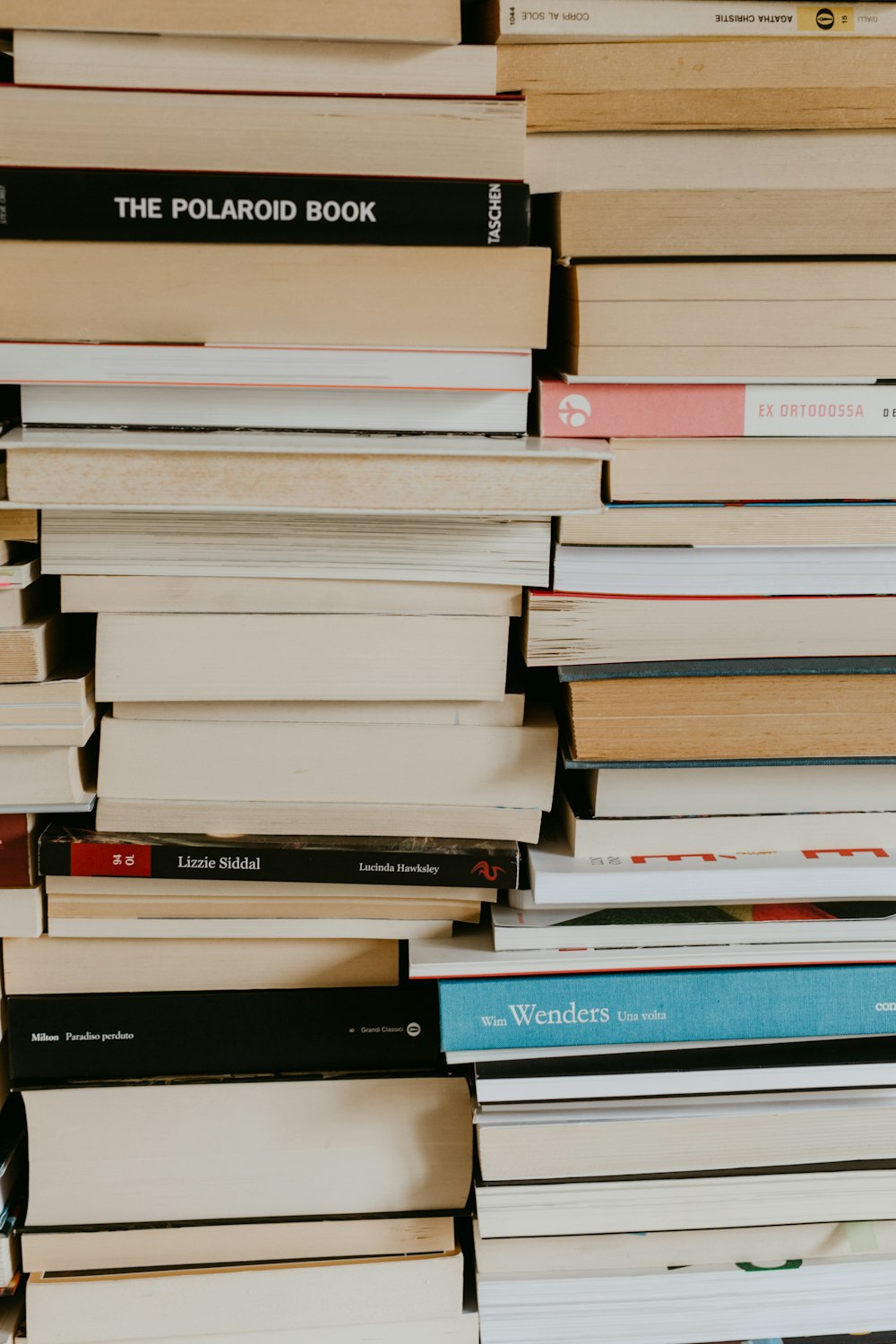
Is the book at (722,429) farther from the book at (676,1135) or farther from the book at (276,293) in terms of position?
the book at (676,1135)

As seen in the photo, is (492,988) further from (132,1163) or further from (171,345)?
(171,345)

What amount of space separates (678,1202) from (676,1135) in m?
0.06

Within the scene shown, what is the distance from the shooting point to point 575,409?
84cm

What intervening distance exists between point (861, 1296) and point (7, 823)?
78 centimetres

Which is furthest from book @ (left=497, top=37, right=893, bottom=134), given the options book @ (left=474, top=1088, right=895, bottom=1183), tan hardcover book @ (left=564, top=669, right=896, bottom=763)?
book @ (left=474, top=1088, right=895, bottom=1183)

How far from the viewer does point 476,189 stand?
30.0 inches

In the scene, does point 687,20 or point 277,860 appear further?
point 277,860

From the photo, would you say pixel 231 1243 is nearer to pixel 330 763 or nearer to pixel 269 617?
pixel 330 763

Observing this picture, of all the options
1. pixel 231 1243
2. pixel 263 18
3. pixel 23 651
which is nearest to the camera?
pixel 263 18

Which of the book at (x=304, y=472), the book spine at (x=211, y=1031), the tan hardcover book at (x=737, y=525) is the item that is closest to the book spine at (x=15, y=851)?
the book spine at (x=211, y=1031)

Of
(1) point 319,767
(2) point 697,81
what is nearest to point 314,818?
(1) point 319,767

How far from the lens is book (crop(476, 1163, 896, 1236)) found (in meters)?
0.89

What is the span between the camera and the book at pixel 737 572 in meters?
0.86

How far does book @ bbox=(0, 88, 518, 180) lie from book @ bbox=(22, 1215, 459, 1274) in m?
0.75
